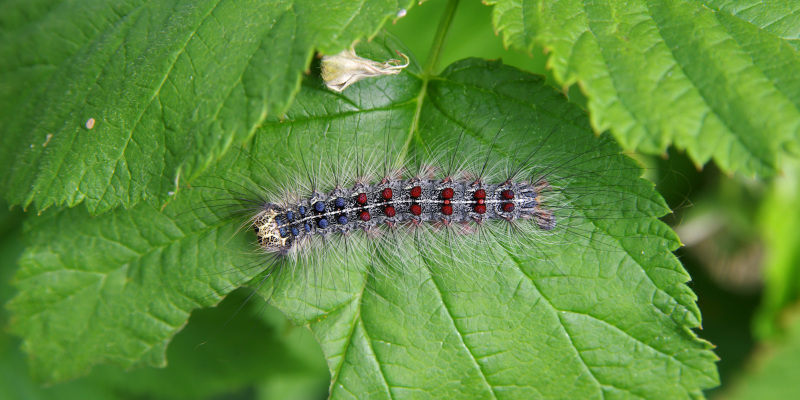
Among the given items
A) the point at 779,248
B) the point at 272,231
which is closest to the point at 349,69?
the point at 272,231

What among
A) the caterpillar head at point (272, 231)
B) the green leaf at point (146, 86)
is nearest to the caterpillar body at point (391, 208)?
the caterpillar head at point (272, 231)

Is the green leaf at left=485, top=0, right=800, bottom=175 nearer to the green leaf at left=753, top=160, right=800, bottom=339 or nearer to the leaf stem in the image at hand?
the leaf stem

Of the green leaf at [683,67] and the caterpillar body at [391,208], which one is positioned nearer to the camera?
the green leaf at [683,67]

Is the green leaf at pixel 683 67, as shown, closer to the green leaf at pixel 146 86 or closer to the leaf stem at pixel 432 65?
the leaf stem at pixel 432 65

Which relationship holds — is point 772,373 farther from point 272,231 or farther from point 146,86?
point 146,86

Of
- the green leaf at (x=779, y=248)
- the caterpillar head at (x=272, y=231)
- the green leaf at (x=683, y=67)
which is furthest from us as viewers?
the green leaf at (x=779, y=248)

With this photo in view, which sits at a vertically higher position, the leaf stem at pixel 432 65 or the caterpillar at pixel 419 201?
the leaf stem at pixel 432 65

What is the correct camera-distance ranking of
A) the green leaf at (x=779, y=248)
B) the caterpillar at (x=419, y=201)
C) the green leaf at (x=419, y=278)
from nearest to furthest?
1. the green leaf at (x=419, y=278)
2. the caterpillar at (x=419, y=201)
3. the green leaf at (x=779, y=248)
